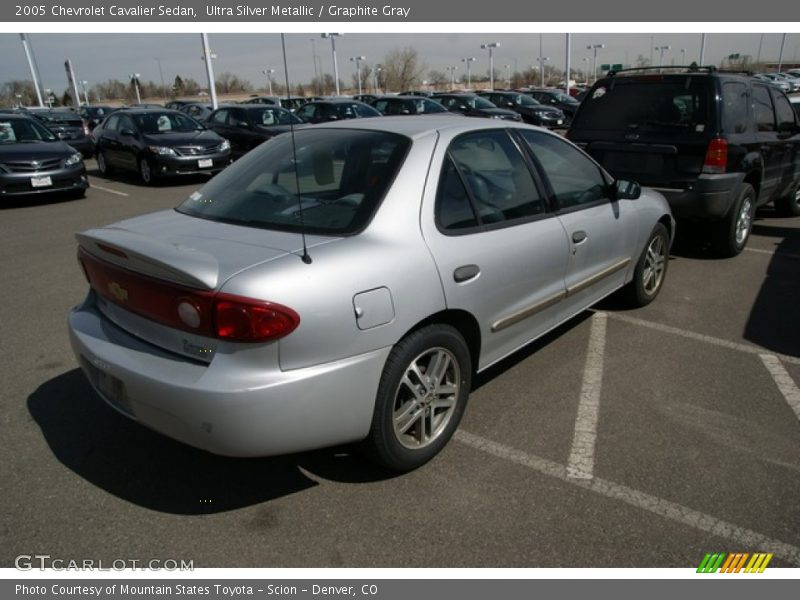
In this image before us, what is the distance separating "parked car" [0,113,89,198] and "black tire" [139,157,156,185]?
4.77 feet

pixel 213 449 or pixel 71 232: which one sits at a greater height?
pixel 213 449

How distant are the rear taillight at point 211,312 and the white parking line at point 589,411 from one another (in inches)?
63.3

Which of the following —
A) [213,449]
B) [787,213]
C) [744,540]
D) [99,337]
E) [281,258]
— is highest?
[281,258]

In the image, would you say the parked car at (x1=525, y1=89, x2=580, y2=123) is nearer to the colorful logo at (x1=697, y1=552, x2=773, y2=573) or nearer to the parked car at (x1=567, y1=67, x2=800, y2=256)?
the parked car at (x1=567, y1=67, x2=800, y2=256)

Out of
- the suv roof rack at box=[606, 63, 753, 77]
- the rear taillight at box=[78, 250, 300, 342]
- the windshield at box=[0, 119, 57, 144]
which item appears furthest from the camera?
the windshield at box=[0, 119, 57, 144]

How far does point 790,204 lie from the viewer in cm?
873

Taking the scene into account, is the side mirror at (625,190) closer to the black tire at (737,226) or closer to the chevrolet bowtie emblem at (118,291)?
the black tire at (737,226)

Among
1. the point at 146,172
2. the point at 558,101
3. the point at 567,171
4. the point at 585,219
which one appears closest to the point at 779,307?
the point at 585,219

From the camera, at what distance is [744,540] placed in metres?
2.44

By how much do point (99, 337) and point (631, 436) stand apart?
8.88 feet

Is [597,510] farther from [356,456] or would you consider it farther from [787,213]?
[787,213]

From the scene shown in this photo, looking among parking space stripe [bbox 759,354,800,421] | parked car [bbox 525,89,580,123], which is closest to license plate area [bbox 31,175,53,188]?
parking space stripe [bbox 759,354,800,421]

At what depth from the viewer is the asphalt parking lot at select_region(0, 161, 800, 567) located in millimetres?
2420
